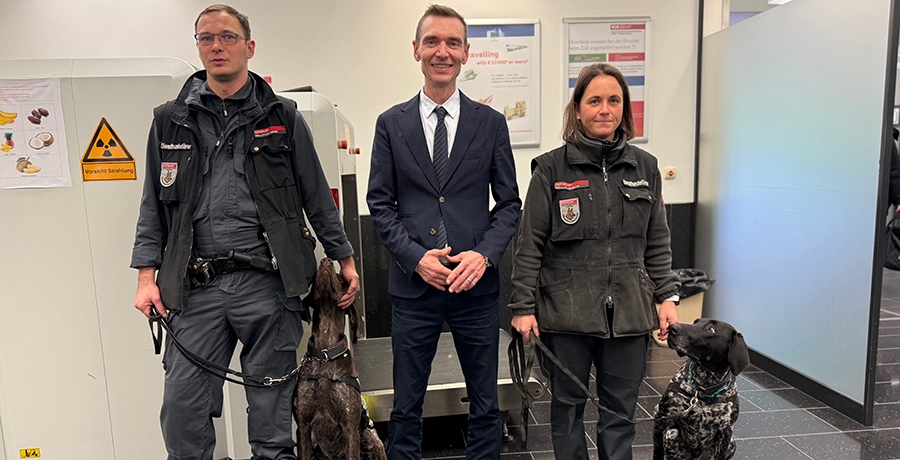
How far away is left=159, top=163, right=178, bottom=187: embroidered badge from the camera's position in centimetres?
179

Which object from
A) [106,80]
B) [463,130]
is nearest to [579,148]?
[463,130]

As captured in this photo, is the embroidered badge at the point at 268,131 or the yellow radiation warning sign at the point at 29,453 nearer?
the embroidered badge at the point at 268,131

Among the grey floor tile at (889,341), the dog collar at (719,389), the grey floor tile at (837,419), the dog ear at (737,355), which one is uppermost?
the dog ear at (737,355)

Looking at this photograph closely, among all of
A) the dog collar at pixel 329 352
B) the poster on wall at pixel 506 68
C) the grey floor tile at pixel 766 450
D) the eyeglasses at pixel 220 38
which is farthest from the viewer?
the poster on wall at pixel 506 68

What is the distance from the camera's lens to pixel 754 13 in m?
3.79

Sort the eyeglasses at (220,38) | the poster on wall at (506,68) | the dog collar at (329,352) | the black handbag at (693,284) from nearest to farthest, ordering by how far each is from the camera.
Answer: the eyeglasses at (220,38)
the dog collar at (329,352)
the poster on wall at (506,68)
the black handbag at (693,284)

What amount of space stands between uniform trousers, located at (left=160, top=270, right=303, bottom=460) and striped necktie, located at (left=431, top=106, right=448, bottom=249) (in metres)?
0.56

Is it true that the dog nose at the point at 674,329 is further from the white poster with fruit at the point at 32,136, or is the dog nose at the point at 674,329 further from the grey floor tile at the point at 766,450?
the white poster with fruit at the point at 32,136

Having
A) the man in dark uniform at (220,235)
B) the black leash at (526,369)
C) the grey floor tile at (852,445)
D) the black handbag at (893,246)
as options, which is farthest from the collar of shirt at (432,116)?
the black handbag at (893,246)

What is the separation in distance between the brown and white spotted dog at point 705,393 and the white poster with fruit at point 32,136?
2430 mm

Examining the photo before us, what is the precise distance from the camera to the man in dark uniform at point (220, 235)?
5.86 ft

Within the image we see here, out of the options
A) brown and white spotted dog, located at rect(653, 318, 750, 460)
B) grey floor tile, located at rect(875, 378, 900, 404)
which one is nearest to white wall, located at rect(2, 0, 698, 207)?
grey floor tile, located at rect(875, 378, 900, 404)

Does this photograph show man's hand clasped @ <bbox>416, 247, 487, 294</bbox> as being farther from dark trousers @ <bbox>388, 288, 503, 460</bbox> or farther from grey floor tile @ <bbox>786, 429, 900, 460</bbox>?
grey floor tile @ <bbox>786, 429, 900, 460</bbox>

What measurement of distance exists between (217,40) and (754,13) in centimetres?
363
